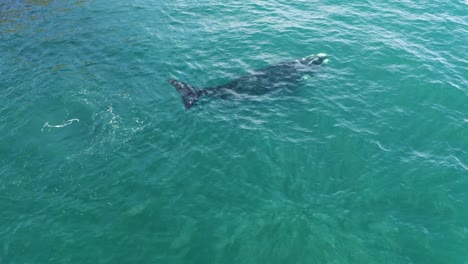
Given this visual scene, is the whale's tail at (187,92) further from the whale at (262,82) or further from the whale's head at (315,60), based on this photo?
the whale's head at (315,60)

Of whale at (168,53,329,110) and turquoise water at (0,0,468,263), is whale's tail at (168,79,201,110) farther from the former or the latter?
turquoise water at (0,0,468,263)

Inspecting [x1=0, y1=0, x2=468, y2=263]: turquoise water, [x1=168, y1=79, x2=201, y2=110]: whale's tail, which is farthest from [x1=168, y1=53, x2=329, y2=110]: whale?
[x1=0, y1=0, x2=468, y2=263]: turquoise water

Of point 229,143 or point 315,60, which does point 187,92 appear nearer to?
point 229,143

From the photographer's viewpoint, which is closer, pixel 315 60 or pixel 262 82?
pixel 262 82

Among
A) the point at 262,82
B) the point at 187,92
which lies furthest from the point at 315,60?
the point at 187,92

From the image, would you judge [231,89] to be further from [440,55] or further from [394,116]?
[440,55]

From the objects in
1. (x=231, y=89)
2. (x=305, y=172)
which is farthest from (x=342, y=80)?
(x=305, y=172)

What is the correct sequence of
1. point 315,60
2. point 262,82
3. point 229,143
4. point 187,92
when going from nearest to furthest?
point 229,143, point 187,92, point 262,82, point 315,60

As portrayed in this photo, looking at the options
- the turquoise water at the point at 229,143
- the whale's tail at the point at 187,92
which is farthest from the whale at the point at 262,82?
the turquoise water at the point at 229,143
